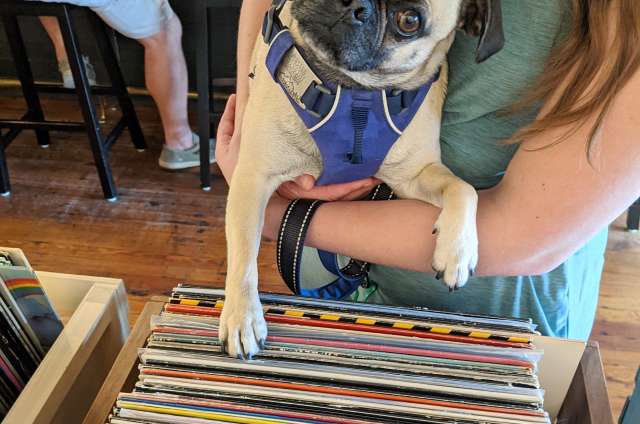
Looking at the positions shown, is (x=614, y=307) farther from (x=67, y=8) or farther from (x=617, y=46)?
(x=67, y=8)

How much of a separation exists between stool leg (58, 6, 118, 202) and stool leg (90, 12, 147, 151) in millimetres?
193

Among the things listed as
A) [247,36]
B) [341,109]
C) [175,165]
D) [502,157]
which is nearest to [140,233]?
[175,165]

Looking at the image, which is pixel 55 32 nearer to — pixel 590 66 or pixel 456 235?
pixel 456 235

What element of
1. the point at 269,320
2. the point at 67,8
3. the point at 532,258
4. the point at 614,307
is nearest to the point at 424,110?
the point at 532,258

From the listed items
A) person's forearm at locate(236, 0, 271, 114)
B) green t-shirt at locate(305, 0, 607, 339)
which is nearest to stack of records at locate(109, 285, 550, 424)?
green t-shirt at locate(305, 0, 607, 339)

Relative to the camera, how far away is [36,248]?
6.50 feet

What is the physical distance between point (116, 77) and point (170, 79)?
21cm

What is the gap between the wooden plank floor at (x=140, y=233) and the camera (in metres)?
1.86

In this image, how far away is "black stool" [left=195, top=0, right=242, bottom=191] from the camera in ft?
6.37

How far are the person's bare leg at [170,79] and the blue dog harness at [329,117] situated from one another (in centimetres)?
152

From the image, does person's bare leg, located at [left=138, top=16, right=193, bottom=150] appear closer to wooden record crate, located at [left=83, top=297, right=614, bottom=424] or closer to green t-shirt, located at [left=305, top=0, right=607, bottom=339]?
green t-shirt, located at [left=305, top=0, right=607, bottom=339]

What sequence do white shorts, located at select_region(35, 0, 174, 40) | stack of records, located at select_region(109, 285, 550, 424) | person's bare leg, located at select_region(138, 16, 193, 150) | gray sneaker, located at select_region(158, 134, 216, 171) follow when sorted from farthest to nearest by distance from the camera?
gray sneaker, located at select_region(158, 134, 216, 171) < person's bare leg, located at select_region(138, 16, 193, 150) < white shorts, located at select_region(35, 0, 174, 40) < stack of records, located at select_region(109, 285, 550, 424)

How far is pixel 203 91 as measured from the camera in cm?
213

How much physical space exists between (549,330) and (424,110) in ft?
1.32
